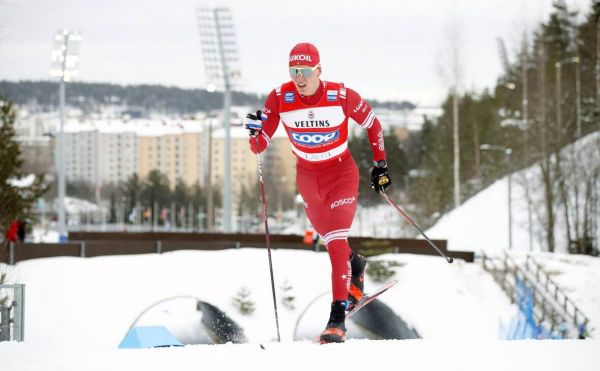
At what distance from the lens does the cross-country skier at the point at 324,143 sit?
6.96 meters

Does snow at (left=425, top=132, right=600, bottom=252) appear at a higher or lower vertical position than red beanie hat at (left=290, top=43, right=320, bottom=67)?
lower

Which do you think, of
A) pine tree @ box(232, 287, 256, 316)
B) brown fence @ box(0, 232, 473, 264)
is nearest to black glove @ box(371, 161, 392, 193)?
pine tree @ box(232, 287, 256, 316)

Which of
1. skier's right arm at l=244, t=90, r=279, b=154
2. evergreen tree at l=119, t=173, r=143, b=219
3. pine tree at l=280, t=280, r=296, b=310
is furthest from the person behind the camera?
evergreen tree at l=119, t=173, r=143, b=219

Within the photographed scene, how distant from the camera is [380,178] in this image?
285 inches

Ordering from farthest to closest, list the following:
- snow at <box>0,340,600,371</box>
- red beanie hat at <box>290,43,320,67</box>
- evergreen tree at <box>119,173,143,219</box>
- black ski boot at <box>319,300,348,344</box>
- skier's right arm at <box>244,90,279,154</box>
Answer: evergreen tree at <box>119,173,143,219</box> < skier's right arm at <box>244,90,279,154</box> < red beanie hat at <box>290,43,320,67</box> < black ski boot at <box>319,300,348,344</box> < snow at <box>0,340,600,371</box>

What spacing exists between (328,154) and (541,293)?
22.6 metres

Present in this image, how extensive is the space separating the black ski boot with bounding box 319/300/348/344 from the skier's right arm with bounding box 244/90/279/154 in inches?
55.3

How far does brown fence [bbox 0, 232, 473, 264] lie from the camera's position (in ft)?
92.8

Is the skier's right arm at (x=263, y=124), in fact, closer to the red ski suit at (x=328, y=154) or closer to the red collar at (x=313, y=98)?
the red ski suit at (x=328, y=154)

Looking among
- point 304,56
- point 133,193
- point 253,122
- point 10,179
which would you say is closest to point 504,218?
point 10,179

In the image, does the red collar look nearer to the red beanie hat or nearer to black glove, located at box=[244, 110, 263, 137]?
the red beanie hat

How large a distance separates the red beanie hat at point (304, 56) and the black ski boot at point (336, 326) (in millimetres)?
1873

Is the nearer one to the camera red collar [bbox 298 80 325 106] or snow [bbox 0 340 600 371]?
snow [bbox 0 340 600 371]

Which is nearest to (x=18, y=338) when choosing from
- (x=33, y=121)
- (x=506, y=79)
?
(x=506, y=79)
